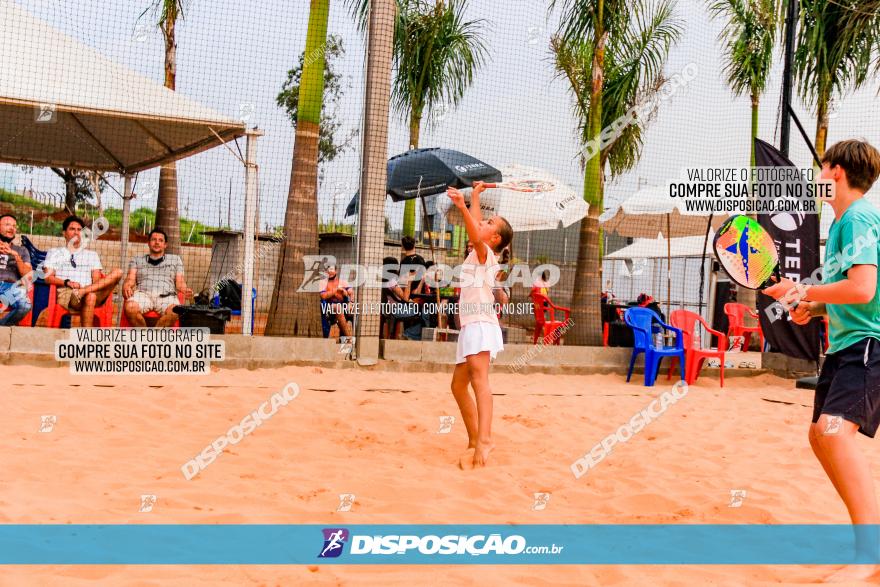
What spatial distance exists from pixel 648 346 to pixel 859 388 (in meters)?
6.07

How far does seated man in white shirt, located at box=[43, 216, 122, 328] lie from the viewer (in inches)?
305

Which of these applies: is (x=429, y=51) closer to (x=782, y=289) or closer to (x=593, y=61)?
(x=593, y=61)

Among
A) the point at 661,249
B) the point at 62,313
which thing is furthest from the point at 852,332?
the point at 661,249

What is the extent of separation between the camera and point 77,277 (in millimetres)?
7969

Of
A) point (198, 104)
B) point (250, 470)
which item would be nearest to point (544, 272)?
point (198, 104)

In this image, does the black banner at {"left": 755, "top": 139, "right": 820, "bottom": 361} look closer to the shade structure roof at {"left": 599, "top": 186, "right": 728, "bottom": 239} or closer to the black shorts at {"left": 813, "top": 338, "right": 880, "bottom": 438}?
the shade structure roof at {"left": 599, "top": 186, "right": 728, "bottom": 239}

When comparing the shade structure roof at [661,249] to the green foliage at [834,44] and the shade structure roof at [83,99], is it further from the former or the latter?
the shade structure roof at [83,99]

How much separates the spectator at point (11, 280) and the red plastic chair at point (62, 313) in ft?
A: 0.78

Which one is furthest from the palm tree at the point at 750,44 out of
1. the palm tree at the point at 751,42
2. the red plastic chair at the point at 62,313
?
the red plastic chair at the point at 62,313

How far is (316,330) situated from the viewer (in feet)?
28.8

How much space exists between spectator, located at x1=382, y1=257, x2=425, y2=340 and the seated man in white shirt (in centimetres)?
330

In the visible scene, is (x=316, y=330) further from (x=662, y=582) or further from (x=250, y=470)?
(x=662, y=582)

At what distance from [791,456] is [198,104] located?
6.91m

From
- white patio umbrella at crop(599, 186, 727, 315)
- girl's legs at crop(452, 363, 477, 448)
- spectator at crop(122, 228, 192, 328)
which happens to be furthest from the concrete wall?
girl's legs at crop(452, 363, 477, 448)
